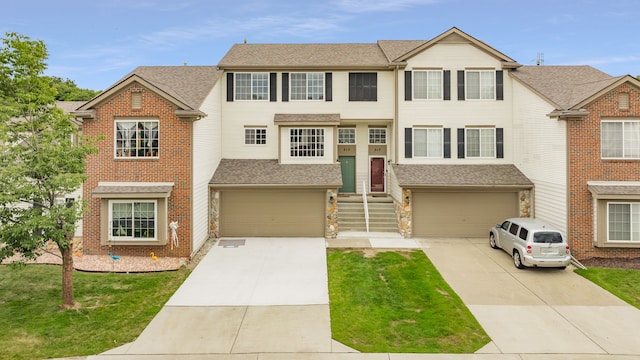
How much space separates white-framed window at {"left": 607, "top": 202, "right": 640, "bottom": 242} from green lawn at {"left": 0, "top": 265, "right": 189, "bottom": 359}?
16227 mm

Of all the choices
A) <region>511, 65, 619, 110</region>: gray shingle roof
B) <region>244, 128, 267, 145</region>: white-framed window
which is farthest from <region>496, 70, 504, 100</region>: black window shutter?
<region>244, 128, 267, 145</region>: white-framed window

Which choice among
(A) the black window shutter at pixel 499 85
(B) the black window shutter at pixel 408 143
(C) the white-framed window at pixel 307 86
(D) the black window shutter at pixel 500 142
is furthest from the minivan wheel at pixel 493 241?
(C) the white-framed window at pixel 307 86

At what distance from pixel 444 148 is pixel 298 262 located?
9917 mm

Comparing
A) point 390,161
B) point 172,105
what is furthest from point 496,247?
point 172,105

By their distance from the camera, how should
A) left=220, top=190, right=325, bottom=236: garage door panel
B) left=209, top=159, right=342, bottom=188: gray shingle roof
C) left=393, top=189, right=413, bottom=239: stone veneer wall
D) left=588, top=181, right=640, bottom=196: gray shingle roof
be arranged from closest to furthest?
left=588, top=181, right=640, bottom=196: gray shingle roof, left=209, top=159, right=342, bottom=188: gray shingle roof, left=393, top=189, right=413, bottom=239: stone veneer wall, left=220, top=190, right=325, bottom=236: garage door panel

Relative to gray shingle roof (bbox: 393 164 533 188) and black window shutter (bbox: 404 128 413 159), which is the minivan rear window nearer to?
gray shingle roof (bbox: 393 164 533 188)

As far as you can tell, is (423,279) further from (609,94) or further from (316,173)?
(609,94)

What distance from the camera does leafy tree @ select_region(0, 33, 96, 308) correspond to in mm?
10180

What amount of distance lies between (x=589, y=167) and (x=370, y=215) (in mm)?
9476

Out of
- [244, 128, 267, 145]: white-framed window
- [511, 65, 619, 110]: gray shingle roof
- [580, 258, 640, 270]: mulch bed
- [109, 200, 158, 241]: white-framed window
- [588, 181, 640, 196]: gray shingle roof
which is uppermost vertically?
[511, 65, 619, 110]: gray shingle roof

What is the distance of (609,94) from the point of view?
15305 millimetres

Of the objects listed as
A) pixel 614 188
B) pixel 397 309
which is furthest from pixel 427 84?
pixel 397 309

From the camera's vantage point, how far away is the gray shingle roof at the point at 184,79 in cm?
1659

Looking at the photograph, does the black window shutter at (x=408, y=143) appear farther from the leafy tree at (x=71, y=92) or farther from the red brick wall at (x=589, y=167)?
the leafy tree at (x=71, y=92)
